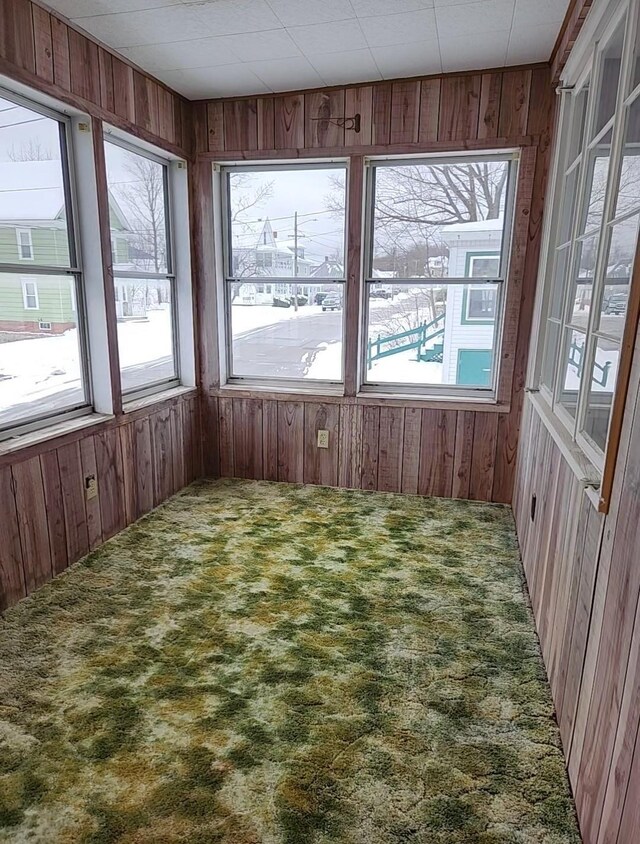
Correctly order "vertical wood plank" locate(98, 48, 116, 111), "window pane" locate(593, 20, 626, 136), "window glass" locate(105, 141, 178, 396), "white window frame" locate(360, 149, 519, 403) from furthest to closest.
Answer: "white window frame" locate(360, 149, 519, 403), "window glass" locate(105, 141, 178, 396), "vertical wood plank" locate(98, 48, 116, 111), "window pane" locate(593, 20, 626, 136)

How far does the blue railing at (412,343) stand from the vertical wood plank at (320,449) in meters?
0.46

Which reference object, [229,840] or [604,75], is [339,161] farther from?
[229,840]

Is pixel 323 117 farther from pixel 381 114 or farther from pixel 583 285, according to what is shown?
pixel 583 285

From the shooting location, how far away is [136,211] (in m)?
3.32

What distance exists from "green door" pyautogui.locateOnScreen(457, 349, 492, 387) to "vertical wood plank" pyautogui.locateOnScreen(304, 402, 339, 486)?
86 centimetres

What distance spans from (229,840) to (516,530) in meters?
2.31

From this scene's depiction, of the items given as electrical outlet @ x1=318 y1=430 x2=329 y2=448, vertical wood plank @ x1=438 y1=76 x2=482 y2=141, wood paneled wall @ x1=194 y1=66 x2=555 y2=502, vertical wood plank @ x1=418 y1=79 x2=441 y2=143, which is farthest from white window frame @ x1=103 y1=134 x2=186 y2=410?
vertical wood plank @ x1=438 y1=76 x2=482 y2=141

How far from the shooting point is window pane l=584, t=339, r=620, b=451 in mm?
1655

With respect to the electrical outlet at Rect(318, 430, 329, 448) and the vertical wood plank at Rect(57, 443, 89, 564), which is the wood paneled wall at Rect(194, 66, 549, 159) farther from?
the vertical wood plank at Rect(57, 443, 89, 564)

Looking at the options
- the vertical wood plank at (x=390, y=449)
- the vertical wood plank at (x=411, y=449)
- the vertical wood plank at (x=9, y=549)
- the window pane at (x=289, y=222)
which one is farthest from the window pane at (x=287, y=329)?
the vertical wood plank at (x=9, y=549)

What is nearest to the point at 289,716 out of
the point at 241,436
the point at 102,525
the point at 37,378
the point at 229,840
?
the point at 229,840

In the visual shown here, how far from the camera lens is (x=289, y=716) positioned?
184 centimetres

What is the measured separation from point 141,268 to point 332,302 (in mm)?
1214

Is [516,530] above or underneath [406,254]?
underneath
